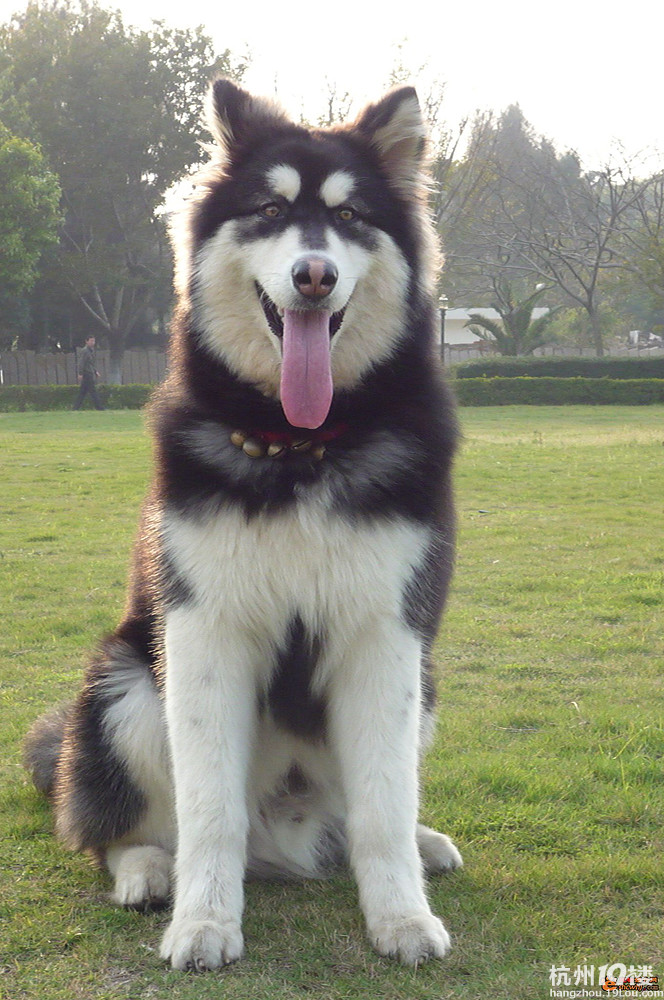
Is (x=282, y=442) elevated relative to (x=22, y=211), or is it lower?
lower

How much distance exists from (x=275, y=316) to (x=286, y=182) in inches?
16.7

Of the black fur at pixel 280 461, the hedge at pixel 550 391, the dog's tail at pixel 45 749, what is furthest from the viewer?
the hedge at pixel 550 391

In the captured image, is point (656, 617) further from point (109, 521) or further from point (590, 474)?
point (590, 474)

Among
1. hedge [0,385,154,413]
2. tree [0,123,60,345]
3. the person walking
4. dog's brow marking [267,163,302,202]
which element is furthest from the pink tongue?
tree [0,123,60,345]

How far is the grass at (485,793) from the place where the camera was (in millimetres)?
2715

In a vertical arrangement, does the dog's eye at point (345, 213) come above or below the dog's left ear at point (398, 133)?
below

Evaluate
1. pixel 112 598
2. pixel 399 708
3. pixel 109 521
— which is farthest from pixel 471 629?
pixel 109 521

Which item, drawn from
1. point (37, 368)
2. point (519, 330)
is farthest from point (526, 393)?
point (37, 368)

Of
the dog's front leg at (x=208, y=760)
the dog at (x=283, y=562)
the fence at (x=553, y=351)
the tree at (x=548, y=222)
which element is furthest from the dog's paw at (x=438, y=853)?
the fence at (x=553, y=351)

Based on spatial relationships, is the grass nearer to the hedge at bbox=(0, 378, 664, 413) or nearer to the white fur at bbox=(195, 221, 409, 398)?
the white fur at bbox=(195, 221, 409, 398)

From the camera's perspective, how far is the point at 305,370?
305 centimetres

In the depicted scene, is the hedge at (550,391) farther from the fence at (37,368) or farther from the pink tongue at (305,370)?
the pink tongue at (305,370)

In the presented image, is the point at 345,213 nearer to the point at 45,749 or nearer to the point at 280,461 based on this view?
the point at 280,461

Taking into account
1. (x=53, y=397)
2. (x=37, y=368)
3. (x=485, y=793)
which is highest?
(x=37, y=368)
